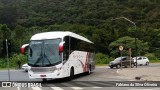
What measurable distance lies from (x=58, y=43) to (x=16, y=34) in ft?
206

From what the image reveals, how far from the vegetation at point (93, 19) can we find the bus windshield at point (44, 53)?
6144cm

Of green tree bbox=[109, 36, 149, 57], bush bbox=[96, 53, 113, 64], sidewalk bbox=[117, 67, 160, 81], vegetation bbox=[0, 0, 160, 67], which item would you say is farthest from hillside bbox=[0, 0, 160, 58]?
sidewalk bbox=[117, 67, 160, 81]

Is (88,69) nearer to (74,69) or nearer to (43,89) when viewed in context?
(74,69)

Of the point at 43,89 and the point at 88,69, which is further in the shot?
the point at 88,69

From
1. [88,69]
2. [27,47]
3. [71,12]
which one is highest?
[71,12]

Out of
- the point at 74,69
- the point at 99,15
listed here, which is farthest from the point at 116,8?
the point at 74,69

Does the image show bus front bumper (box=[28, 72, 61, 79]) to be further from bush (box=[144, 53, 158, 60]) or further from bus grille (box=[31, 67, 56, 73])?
bush (box=[144, 53, 158, 60])

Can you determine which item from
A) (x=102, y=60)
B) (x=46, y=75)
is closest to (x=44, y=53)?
(x=46, y=75)

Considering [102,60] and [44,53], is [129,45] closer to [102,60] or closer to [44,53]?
[102,60]

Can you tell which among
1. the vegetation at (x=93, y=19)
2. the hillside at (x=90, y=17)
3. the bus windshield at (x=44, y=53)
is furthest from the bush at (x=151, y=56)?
the bus windshield at (x=44, y=53)

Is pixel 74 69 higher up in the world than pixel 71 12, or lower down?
lower down

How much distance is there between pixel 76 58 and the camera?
2725 cm

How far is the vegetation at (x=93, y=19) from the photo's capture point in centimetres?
8788

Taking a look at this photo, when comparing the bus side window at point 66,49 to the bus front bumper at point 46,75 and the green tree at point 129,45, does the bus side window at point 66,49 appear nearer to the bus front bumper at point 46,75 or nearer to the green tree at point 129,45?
the bus front bumper at point 46,75
